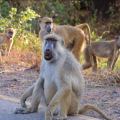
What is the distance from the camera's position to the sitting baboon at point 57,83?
3076 millimetres

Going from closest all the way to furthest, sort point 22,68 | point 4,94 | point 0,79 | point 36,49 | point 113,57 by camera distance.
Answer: point 4,94 < point 0,79 < point 22,68 < point 113,57 < point 36,49

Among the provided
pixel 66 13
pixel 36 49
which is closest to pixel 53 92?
pixel 36 49

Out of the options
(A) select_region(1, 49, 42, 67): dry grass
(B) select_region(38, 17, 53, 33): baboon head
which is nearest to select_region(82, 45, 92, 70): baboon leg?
(A) select_region(1, 49, 42, 67): dry grass

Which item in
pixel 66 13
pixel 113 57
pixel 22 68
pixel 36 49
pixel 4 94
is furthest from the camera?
pixel 66 13

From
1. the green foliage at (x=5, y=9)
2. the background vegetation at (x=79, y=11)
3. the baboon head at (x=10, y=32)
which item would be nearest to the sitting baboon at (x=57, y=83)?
the baboon head at (x=10, y=32)

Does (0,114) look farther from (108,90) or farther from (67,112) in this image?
(108,90)

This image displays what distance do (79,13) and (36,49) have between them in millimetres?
6961

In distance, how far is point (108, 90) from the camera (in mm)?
4859

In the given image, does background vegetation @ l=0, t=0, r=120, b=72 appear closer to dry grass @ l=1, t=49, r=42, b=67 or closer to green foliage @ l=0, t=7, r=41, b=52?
green foliage @ l=0, t=7, r=41, b=52

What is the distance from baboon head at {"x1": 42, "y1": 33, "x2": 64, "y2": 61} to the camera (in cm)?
317

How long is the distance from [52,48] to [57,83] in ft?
1.59

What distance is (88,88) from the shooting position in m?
5.14

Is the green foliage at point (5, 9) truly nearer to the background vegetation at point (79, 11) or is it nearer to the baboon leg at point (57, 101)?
the background vegetation at point (79, 11)

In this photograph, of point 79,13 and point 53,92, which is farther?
point 79,13
